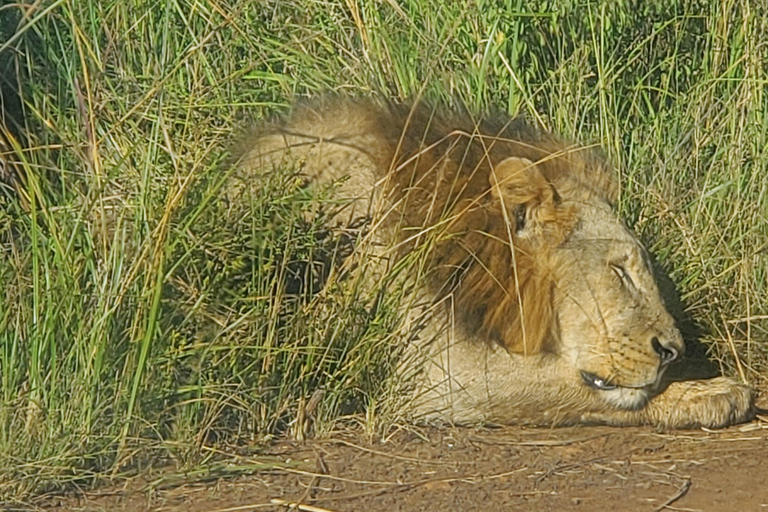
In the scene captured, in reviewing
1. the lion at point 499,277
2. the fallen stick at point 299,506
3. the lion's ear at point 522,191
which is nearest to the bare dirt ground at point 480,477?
the fallen stick at point 299,506

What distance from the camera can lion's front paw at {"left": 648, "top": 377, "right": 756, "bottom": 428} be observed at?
5254 mm

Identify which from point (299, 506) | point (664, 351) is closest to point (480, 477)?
point (299, 506)

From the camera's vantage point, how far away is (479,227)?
16.9ft

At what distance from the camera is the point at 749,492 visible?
4.50 m

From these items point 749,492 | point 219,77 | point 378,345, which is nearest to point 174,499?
point 378,345

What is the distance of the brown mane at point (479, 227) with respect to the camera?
5.11m

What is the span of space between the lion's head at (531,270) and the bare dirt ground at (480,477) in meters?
0.27

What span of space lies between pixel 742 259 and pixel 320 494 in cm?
221

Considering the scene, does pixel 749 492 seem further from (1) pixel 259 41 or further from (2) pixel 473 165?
(1) pixel 259 41

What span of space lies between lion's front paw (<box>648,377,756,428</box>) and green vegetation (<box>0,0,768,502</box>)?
41 cm

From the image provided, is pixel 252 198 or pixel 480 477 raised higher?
pixel 252 198

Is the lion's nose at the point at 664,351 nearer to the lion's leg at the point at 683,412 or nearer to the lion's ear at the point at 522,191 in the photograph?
the lion's leg at the point at 683,412

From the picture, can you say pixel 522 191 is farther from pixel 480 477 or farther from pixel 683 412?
pixel 480 477

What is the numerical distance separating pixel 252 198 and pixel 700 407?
1.64m
